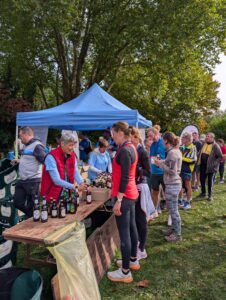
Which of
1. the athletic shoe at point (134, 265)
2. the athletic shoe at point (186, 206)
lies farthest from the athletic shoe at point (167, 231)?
the athletic shoe at point (186, 206)

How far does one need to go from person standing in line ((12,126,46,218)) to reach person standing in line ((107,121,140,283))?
4.23 feet

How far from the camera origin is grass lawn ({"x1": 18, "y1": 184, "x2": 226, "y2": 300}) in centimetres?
297

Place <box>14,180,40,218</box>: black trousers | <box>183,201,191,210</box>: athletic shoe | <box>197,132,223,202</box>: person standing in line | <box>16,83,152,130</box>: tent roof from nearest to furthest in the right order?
<box>14,180,40,218</box>: black trousers < <box>16,83,152,130</box>: tent roof < <box>183,201,191,210</box>: athletic shoe < <box>197,132,223,202</box>: person standing in line

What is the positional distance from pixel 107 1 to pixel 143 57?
299cm

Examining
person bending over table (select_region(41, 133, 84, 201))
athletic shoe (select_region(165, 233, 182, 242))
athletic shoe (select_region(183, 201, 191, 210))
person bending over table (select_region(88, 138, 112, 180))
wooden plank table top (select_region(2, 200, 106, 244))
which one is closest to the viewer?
wooden plank table top (select_region(2, 200, 106, 244))

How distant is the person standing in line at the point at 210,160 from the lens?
22.2 ft

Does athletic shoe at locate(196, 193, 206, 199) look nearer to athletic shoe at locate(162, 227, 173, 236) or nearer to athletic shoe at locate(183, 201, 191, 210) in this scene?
athletic shoe at locate(183, 201, 191, 210)

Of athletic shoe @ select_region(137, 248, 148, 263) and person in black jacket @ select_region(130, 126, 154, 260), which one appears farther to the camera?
athletic shoe @ select_region(137, 248, 148, 263)

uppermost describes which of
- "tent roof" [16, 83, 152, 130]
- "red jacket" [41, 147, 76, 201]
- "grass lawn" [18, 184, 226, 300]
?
"tent roof" [16, 83, 152, 130]

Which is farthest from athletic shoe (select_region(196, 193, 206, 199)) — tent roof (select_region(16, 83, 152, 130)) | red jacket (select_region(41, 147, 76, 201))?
red jacket (select_region(41, 147, 76, 201))

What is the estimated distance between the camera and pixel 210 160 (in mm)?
6801

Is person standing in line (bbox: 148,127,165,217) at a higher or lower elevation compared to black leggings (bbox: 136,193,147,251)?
higher

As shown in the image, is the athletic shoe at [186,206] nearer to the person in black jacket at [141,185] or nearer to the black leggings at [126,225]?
the person in black jacket at [141,185]

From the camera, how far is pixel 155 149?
5.27 m
